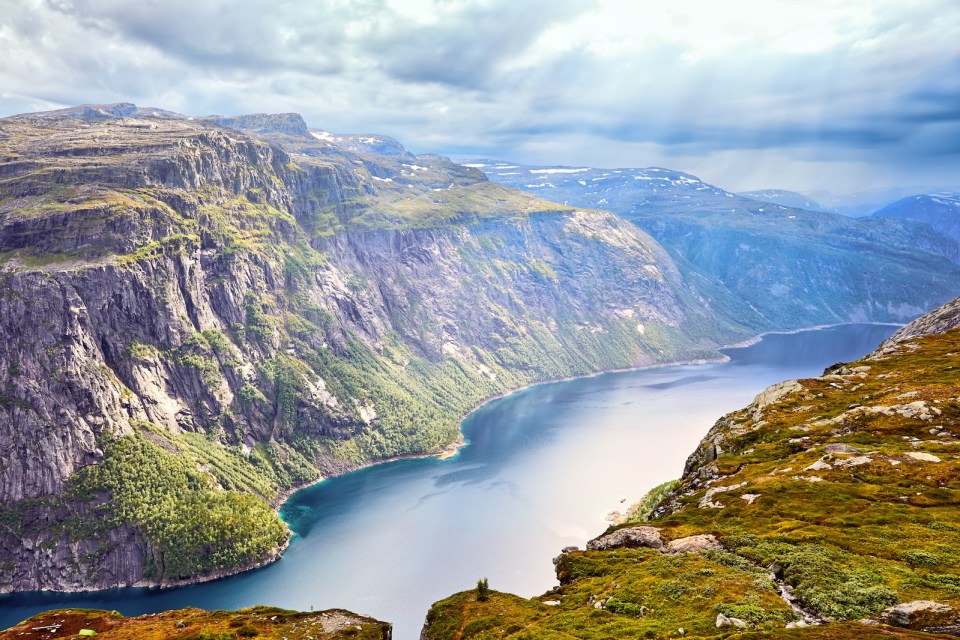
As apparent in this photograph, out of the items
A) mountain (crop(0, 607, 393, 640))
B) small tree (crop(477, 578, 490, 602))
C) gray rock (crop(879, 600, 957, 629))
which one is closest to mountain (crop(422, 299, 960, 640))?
gray rock (crop(879, 600, 957, 629))

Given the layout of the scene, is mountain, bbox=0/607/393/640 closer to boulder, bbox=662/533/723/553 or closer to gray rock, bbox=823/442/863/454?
boulder, bbox=662/533/723/553

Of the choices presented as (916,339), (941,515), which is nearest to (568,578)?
(941,515)

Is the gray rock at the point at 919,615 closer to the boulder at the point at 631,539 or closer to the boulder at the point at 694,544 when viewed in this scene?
Result: the boulder at the point at 694,544

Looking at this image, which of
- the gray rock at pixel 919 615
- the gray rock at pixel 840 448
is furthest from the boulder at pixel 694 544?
the gray rock at pixel 840 448

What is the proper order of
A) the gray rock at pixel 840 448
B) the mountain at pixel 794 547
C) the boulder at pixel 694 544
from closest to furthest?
1. the mountain at pixel 794 547
2. the boulder at pixel 694 544
3. the gray rock at pixel 840 448

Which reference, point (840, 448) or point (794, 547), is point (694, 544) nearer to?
point (794, 547)

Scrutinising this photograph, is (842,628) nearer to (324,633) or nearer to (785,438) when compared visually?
(324,633)

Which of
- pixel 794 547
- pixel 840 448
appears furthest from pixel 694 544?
pixel 840 448
